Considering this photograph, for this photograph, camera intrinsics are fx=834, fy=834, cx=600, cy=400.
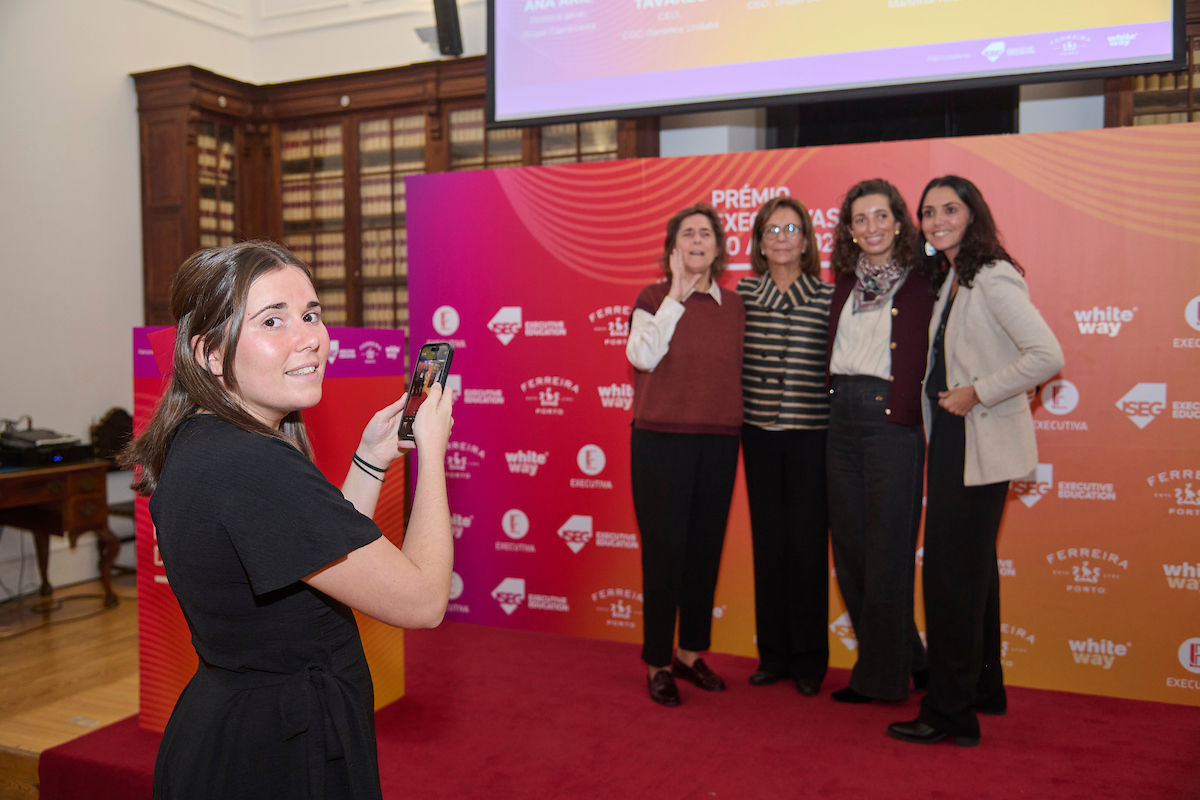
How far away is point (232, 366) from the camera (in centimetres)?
119

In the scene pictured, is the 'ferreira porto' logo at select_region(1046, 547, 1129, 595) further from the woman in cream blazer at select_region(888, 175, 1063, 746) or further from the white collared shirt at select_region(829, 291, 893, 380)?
the white collared shirt at select_region(829, 291, 893, 380)

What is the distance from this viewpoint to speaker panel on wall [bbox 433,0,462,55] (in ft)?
18.6

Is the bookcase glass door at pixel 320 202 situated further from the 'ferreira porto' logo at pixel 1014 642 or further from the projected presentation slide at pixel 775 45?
the 'ferreira porto' logo at pixel 1014 642

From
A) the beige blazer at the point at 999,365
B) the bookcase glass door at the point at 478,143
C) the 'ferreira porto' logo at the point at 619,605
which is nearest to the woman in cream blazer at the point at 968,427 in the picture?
the beige blazer at the point at 999,365

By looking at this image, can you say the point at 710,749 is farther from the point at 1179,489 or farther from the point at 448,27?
the point at 448,27

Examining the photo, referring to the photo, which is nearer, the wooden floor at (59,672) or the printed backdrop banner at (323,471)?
the printed backdrop banner at (323,471)

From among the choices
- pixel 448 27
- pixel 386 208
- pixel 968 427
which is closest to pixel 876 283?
pixel 968 427

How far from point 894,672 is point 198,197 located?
5516mm

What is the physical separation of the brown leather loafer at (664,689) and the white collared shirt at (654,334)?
1.10 metres

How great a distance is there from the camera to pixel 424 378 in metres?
1.46

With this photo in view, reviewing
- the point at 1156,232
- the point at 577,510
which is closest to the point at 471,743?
the point at 577,510

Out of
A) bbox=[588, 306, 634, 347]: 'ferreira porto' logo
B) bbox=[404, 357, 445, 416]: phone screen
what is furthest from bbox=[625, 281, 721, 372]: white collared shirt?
bbox=[404, 357, 445, 416]: phone screen

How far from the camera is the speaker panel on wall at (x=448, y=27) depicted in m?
5.67

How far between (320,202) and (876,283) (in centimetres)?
506
